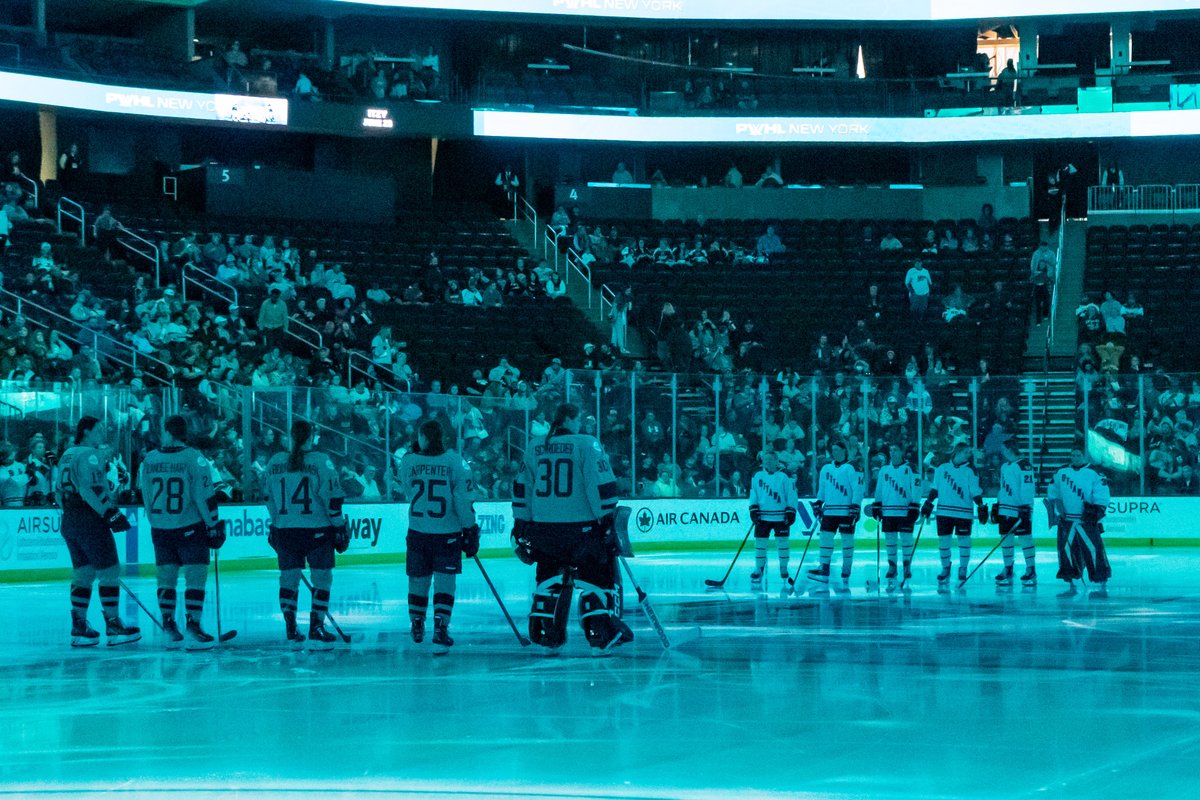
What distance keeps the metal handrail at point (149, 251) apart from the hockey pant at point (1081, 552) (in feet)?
51.9

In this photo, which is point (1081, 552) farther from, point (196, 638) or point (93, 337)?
point (93, 337)

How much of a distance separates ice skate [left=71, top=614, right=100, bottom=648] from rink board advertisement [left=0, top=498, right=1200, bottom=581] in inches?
266

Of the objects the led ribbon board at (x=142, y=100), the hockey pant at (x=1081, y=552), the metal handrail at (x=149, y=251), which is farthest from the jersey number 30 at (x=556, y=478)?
the led ribbon board at (x=142, y=100)

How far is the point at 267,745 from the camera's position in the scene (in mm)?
7926

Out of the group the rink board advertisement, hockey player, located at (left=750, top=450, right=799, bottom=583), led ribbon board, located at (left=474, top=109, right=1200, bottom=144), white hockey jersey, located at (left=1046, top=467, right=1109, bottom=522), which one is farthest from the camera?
led ribbon board, located at (left=474, top=109, right=1200, bottom=144)

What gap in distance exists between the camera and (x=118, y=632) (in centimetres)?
1311

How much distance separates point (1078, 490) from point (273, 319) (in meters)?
14.3

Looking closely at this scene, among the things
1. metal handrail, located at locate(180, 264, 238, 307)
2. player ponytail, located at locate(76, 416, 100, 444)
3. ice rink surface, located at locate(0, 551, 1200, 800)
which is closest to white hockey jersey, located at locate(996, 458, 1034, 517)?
ice rink surface, located at locate(0, 551, 1200, 800)

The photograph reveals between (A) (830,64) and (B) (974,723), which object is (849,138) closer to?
(A) (830,64)

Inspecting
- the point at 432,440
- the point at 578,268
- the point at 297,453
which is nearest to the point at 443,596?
the point at 432,440

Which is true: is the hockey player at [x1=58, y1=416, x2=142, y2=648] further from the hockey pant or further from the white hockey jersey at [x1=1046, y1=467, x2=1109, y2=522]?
the white hockey jersey at [x1=1046, y1=467, x2=1109, y2=522]

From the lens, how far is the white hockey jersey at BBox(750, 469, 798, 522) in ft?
65.3

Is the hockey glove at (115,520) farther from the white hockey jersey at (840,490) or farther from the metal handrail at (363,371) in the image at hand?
the metal handrail at (363,371)

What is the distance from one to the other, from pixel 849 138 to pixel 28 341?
21322mm
